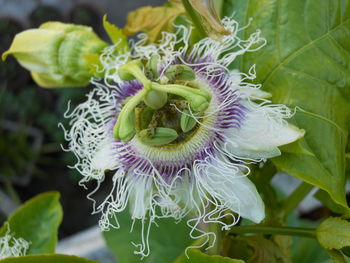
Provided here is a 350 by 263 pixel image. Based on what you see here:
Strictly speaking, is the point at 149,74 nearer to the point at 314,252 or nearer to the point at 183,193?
the point at 183,193

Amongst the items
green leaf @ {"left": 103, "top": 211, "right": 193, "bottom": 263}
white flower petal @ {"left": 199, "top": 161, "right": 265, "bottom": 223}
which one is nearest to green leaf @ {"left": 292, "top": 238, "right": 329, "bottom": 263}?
green leaf @ {"left": 103, "top": 211, "right": 193, "bottom": 263}

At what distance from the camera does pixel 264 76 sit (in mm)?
570

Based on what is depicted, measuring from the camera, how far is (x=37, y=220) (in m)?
0.71

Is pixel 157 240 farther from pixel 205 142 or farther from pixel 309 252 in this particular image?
pixel 205 142

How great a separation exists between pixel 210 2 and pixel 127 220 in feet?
1.83

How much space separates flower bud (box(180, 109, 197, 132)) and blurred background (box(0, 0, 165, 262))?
129 centimetres

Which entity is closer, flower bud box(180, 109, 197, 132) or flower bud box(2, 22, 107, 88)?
flower bud box(180, 109, 197, 132)

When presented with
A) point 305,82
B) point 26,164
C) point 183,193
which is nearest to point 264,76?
point 305,82

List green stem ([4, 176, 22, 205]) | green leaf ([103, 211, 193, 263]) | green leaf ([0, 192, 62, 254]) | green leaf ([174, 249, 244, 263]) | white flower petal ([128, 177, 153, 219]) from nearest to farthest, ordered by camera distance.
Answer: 1. green leaf ([174, 249, 244, 263])
2. white flower petal ([128, 177, 153, 219])
3. green leaf ([0, 192, 62, 254])
4. green leaf ([103, 211, 193, 263])
5. green stem ([4, 176, 22, 205])

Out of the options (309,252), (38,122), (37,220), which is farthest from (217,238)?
(38,122)

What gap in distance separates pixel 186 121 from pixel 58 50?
0.24 m

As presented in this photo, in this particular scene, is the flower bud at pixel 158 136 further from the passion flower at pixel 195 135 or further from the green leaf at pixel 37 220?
the green leaf at pixel 37 220

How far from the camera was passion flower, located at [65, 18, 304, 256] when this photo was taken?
525 mm

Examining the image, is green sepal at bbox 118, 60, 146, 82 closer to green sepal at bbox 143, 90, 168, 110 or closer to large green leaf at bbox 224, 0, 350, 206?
green sepal at bbox 143, 90, 168, 110
